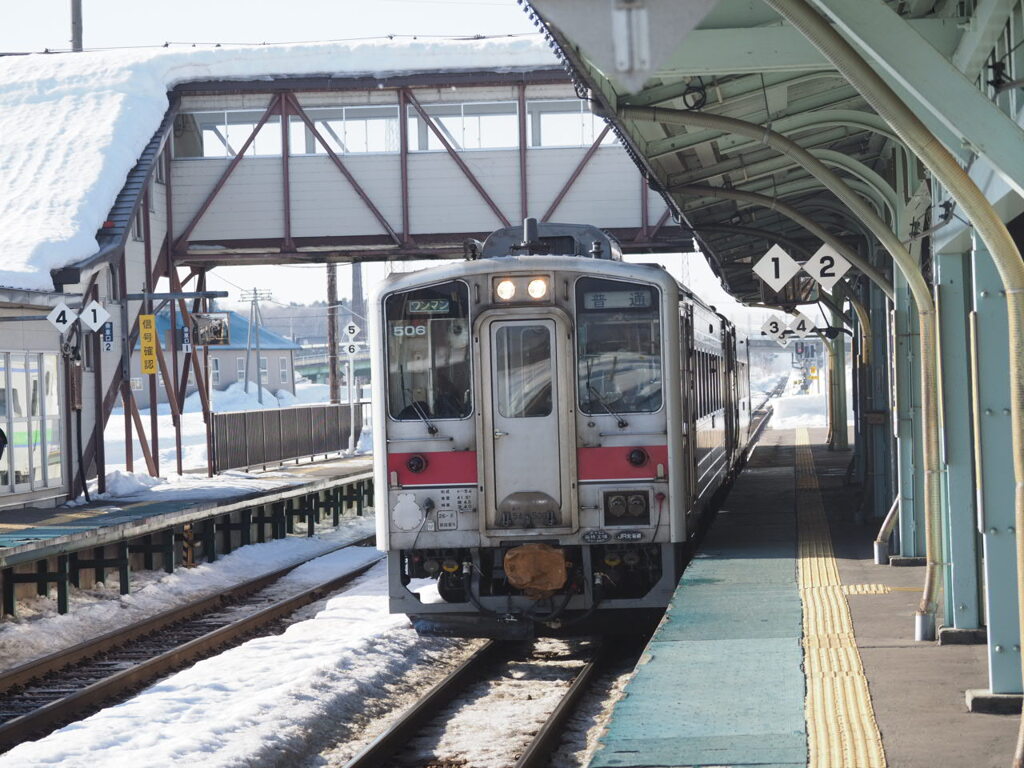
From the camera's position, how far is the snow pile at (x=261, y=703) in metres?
7.37

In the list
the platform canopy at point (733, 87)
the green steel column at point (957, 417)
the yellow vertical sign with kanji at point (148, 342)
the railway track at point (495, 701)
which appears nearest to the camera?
the platform canopy at point (733, 87)

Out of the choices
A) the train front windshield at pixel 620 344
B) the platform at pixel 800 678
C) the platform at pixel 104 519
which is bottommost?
the platform at pixel 800 678

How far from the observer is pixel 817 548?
1174cm

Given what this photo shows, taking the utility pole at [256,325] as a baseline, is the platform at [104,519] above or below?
below

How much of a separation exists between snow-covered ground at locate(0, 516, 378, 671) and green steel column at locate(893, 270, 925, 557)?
266 inches

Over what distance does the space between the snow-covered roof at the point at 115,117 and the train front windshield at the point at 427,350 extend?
12.0m

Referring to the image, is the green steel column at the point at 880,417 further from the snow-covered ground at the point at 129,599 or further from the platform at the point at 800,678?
the snow-covered ground at the point at 129,599

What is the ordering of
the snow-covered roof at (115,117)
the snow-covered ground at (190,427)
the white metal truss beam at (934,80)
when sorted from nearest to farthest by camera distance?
1. the white metal truss beam at (934,80)
2. the snow-covered roof at (115,117)
3. the snow-covered ground at (190,427)

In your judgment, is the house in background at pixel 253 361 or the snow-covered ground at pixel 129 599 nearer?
the snow-covered ground at pixel 129 599

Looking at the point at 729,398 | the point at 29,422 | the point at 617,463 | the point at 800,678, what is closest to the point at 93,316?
the point at 29,422

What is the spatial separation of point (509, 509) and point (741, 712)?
12.6 feet

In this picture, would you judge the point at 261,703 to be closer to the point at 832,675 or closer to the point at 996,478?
the point at 832,675

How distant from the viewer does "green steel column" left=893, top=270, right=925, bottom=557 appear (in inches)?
375

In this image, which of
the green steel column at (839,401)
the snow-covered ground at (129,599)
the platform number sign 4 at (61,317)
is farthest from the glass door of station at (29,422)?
the green steel column at (839,401)
